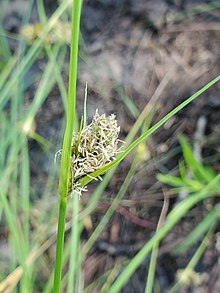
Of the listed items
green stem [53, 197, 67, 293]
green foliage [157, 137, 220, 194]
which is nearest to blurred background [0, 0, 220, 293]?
green foliage [157, 137, 220, 194]

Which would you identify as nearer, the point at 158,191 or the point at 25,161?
the point at 25,161

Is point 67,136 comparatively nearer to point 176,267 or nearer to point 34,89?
point 176,267

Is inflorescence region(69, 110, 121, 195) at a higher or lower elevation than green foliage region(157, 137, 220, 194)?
higher

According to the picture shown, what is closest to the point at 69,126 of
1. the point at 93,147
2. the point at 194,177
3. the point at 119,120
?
the point at 93,147

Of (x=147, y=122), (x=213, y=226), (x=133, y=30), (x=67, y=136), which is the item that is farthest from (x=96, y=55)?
(x=67, y=136)

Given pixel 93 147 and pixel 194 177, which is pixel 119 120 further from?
pixel 93 147

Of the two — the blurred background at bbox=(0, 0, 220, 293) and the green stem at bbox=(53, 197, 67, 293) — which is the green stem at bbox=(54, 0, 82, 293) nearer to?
the green stem at bbox=(53, 197, 67, 293)

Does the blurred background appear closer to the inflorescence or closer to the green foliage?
the green foliage

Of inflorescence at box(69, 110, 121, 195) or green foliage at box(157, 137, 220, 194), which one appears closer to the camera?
inflorescence at box(69, 110, 121, 195)
